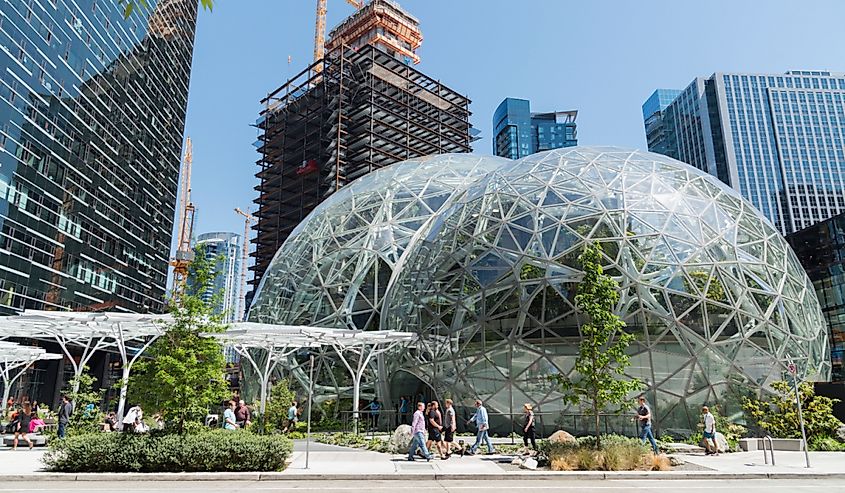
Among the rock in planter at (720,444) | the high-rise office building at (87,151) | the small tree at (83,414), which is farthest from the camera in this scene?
the high-rise office building at (87,151)

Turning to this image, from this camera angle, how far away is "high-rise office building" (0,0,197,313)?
48.6 meters

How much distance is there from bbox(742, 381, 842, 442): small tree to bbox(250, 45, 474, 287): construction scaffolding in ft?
177

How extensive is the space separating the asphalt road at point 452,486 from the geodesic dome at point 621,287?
738 centimetres

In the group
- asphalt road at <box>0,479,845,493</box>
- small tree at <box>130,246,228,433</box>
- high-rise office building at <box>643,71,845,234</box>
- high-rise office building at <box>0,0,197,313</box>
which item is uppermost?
high-rise office building at <box>643,71,845,234</box>

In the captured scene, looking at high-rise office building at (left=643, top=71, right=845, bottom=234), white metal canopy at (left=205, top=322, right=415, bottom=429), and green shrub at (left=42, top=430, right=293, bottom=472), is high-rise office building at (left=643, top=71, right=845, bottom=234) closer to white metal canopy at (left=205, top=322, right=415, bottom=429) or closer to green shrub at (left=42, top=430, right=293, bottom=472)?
white metal canopy at (left=205, top=322, right=415, bottom=429)

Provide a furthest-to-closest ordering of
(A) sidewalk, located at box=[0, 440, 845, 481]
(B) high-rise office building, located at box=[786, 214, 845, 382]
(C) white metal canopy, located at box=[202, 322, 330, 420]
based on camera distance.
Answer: (B) high-rise office building, located at box=[786, 214, 845, 382] → (C) white metal canopy, located at box=[202, 322, 330, 420] → (A) sidewalk, located at box=[0, 440, 845, 481]

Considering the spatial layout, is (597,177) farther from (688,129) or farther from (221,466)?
(688,129)

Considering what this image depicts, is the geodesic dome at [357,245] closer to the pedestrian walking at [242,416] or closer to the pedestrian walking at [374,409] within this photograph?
the pedestrian walking at [374,409]

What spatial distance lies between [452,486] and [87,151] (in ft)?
192

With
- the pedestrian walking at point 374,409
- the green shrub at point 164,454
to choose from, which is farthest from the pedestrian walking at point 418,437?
the pedestrian walking at point 374,409

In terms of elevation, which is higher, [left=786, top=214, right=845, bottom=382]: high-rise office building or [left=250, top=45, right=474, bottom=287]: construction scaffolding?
[left=250, top=45, right=474, bottom=287]: construction scaffolding

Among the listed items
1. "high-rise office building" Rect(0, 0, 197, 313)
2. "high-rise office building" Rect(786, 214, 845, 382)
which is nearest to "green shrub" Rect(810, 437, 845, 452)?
"high-rise office building" Rect(786, 214, 845, 382)

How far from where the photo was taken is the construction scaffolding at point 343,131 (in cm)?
7212

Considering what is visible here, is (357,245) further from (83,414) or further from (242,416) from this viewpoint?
(83,414)
